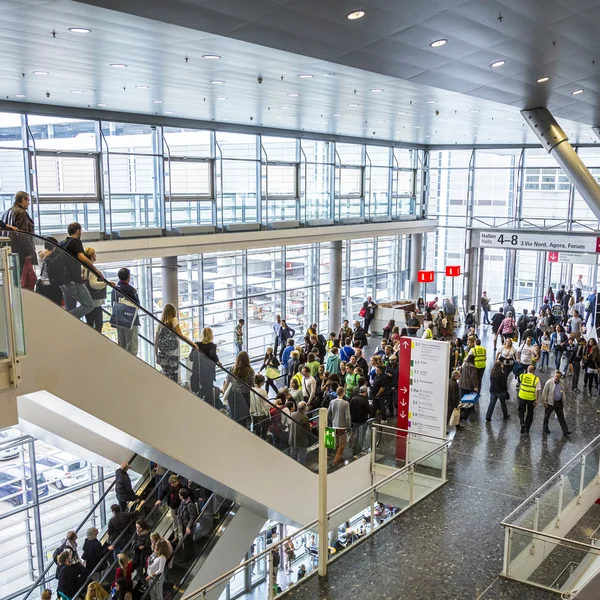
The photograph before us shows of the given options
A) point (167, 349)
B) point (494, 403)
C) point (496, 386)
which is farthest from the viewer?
point (496, 386)

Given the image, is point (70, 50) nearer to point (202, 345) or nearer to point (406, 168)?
point (202, 345)

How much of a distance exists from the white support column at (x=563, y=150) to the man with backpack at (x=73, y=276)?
8.66m

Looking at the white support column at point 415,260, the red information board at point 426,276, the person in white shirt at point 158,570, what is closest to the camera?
the person in white shirt at point 158,570

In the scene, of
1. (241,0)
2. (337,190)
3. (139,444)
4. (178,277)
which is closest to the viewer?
(241,0)

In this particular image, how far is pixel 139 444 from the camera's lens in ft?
25.9

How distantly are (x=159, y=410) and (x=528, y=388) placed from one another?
736 cm

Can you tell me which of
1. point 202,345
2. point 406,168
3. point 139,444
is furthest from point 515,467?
point 406,168

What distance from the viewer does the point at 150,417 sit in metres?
7.71

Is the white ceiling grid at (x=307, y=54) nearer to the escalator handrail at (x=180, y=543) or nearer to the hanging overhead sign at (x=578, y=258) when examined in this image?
the escalator handrail at (x=180, y=543)

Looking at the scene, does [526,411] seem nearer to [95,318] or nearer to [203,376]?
[203,376]

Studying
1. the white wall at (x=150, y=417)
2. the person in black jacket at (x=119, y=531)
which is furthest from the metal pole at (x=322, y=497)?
the person in black jacket at (x=119, y=531)

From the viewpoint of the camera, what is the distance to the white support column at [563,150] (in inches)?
481

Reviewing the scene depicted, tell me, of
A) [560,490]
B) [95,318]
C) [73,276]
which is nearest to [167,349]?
[95,318]

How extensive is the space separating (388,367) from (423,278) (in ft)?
33.9
